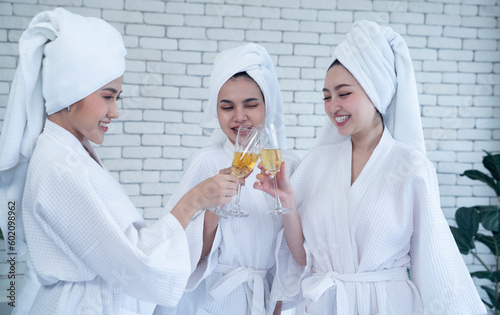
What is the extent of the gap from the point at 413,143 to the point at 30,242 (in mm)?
1488

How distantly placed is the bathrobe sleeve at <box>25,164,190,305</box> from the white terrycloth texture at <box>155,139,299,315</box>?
41 centimetres

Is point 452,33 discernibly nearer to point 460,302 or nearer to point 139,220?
point 460,302

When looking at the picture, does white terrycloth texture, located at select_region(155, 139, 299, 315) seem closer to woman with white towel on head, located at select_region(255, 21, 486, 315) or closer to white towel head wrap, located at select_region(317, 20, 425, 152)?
woman with white towel on head, located at select_region(255, 21, 486, 315)

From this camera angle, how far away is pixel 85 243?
1.57 m

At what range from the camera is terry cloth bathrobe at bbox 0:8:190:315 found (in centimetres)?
156

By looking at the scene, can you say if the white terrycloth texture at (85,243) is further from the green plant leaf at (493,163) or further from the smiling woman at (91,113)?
the green plant leaf at (493,163)

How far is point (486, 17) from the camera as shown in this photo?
431cm

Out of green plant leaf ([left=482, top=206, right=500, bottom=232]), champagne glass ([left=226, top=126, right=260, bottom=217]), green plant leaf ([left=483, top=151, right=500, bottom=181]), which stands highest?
champagne glass ([left=226, top=126, right=260, bottom=217])

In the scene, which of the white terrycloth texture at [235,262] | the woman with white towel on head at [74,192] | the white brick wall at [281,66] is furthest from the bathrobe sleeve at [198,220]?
the white brick wall at [281,66]

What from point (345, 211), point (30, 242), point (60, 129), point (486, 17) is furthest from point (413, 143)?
point (486, 17)

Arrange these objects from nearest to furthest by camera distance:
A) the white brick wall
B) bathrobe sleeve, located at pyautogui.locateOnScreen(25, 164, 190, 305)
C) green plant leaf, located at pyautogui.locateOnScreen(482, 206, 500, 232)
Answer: bathrobe sleeve, located at pyautogui.locateOnScreen(25, 164, 190, 305) < green plant leaf, located at pyautogui.locateOnScreen(482, 206, 500, 232) < the white brick wall

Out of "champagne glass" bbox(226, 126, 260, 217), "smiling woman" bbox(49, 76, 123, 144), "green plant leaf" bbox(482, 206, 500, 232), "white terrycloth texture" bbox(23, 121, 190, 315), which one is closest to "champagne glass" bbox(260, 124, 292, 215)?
"champagne glass" bbox(226, 126, 260, 217)

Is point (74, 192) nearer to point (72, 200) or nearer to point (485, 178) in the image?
point (72, 200)

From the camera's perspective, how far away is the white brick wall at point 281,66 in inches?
158
